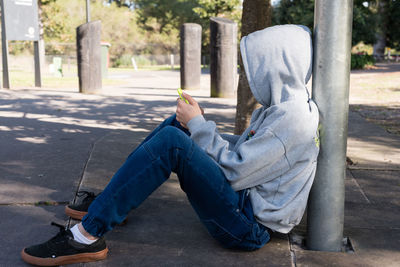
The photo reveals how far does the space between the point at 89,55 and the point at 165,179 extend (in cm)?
975

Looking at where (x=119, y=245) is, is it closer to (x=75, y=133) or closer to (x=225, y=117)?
(x=75, y=133)

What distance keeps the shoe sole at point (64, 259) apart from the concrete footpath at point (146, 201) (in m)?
0.04

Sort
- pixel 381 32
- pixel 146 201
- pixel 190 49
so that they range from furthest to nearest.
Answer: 1. pixel 381 32
2. pixel 190 49
3. pixel 146 201

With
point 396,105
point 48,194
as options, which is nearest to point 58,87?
point 396,105

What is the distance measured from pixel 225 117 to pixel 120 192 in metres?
5.53

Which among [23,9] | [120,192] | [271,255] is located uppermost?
[23,9]

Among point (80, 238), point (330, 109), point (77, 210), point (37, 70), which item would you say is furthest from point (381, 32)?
point (80, 238)

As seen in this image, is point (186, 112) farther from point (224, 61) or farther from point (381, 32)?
point (381, 32)

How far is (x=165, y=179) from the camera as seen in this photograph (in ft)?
7.50

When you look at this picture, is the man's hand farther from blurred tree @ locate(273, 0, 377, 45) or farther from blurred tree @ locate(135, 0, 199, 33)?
blurred tree @ locate(135, 0, 199, 33)

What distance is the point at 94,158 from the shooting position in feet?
15.4

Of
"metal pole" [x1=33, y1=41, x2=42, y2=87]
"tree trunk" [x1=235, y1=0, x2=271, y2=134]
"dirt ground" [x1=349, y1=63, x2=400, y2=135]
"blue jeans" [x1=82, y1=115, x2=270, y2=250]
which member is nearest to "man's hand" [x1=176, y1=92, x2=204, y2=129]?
"blue jeans" [x1=82, y1=115, x2=270, y2=250]

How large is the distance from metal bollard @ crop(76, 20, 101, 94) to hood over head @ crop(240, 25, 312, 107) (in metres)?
9.58

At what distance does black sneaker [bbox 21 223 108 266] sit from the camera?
7.64 feet
